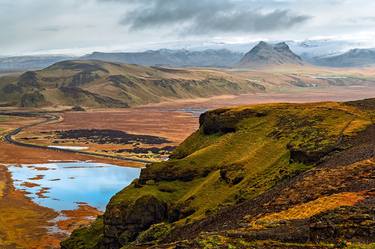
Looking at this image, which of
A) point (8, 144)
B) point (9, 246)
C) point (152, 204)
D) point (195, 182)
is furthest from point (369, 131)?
point (8, 144)

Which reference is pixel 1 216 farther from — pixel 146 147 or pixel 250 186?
pixel 146 147

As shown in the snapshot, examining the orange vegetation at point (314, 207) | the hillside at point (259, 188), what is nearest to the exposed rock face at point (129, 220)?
the hillside at point (259, 188)

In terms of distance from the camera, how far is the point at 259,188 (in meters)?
50.0

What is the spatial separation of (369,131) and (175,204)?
23.5m

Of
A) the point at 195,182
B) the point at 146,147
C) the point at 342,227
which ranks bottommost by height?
the point at 146,147

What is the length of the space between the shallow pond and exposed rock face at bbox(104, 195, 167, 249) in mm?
39812

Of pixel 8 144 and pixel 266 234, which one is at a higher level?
pixel 266 234

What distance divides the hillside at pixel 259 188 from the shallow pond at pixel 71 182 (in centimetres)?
3229

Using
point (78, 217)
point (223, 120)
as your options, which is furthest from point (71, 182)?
point (223, 120)

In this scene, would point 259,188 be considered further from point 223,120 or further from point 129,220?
point 223,120

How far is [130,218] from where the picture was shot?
55.3 m

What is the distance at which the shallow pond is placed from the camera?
331 feet

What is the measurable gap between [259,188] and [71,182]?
78.7 meters

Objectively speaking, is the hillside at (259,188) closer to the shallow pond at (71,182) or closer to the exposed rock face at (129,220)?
the exposed rock face at (129,220)
